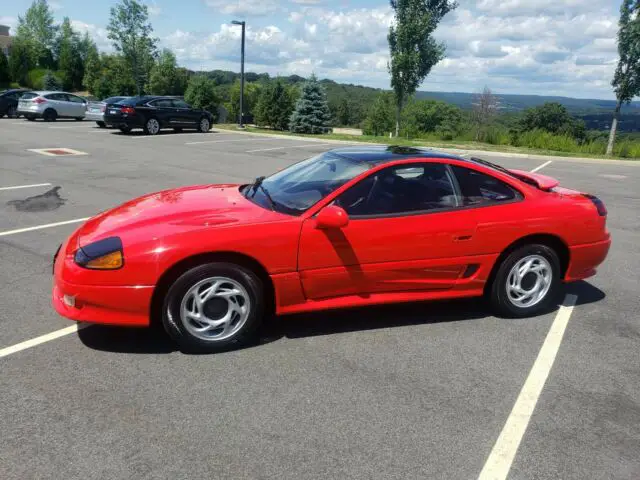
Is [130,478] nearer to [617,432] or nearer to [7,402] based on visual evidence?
[7,402]

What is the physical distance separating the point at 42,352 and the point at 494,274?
3526 millimetres

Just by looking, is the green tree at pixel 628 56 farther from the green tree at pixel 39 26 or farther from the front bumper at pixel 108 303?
the green tree at pixel 39 26

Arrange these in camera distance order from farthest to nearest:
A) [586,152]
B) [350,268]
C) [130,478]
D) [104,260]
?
[586,152], [350,268], [104,260], [130,478]

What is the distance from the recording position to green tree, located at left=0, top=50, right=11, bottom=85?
5575 cm

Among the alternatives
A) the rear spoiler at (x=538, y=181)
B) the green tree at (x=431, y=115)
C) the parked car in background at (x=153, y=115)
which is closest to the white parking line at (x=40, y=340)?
the rear spoiler at (x=538, y=181)

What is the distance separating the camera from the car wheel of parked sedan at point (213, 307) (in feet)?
12.6

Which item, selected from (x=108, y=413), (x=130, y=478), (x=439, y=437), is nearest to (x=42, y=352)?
(x=108, y=413)

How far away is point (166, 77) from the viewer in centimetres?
6644

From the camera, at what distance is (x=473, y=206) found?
15.2ft

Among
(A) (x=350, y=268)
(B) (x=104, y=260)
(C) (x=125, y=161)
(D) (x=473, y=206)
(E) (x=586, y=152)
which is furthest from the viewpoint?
(E) (x=586, y=152)

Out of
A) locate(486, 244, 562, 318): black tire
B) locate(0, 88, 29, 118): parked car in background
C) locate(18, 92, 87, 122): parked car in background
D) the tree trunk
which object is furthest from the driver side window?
locate(0, 88, 29, 118): parked car in background

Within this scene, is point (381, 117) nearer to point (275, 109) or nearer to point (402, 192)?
point (275, 109)

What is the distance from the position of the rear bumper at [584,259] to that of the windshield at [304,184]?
2.02 meters

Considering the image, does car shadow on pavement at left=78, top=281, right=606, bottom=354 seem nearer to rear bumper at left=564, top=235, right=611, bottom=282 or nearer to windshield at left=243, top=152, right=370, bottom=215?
rear bumper at left=564, top=235, right=611, bottom=282
